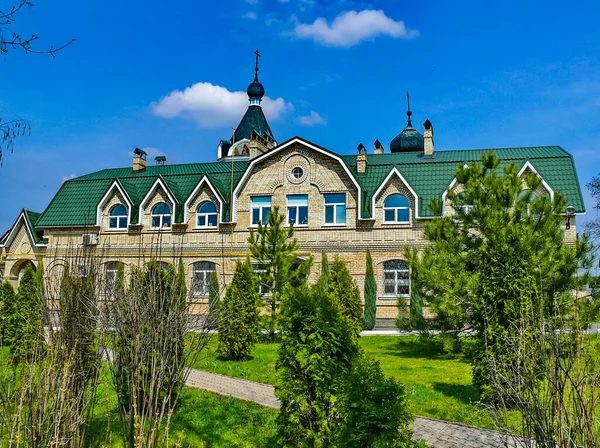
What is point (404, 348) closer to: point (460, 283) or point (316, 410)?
point (460, 283)

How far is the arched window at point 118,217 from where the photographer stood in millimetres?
25750

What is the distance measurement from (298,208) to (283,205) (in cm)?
73

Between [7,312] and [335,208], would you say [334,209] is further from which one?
[7,312]

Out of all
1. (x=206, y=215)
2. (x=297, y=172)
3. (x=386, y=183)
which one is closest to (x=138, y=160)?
(x=206, y=215)

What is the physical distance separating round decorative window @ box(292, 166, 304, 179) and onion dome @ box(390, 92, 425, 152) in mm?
11171

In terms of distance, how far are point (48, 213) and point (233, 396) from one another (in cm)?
2102

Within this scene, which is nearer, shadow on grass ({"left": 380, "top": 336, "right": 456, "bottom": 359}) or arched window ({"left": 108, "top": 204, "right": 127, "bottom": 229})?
shadow on grass ({"left": 380, "top": 336, "right": 456, "bottom": 359})

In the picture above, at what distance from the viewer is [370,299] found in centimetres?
2092

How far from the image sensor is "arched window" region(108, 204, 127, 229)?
25.8 meters

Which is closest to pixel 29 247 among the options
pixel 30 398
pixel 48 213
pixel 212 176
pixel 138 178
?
pixel 48 213

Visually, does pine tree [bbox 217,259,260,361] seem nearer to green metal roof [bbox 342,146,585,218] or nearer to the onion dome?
green metal roof [bbox 342,146,585,218]

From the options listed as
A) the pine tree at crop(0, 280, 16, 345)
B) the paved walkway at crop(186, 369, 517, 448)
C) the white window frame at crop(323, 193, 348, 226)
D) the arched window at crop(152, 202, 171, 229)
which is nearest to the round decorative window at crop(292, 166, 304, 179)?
the white window frame at crop(323, 193, 348, 226)

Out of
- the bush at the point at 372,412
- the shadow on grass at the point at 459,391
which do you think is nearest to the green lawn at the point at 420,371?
the shadow on grass at the point at 459,391

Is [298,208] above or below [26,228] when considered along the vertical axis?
above
